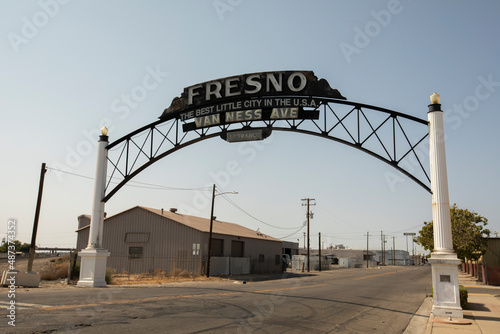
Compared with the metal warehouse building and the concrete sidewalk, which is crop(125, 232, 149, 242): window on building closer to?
the metal warehouse building

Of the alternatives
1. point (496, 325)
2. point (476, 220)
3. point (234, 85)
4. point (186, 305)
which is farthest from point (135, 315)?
point (476, 220)

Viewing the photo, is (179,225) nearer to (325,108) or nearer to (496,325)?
(325,108)

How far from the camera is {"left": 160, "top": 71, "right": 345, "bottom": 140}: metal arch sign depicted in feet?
62.0

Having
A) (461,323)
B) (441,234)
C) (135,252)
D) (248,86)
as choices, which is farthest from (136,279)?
(461,323)

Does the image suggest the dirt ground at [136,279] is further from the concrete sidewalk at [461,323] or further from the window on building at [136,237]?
the concrete sidewalk at [461,323]

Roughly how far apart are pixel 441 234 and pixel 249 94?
34.6 feet

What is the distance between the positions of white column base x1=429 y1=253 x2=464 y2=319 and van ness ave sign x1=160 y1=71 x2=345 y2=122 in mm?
8423

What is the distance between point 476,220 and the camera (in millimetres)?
38656

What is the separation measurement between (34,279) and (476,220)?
1459 inches

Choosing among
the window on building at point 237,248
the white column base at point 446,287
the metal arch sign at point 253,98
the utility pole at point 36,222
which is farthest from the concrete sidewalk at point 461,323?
the window on building at point 237,248

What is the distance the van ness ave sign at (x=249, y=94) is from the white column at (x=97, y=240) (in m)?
3.99

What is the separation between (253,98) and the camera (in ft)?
65.2

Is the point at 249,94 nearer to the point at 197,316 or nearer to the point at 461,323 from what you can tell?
the point at 197,316

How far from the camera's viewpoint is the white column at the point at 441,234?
506 inches
